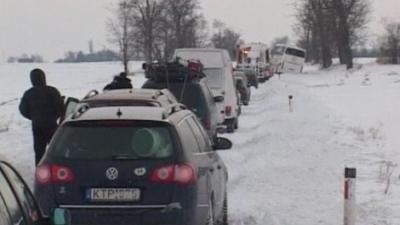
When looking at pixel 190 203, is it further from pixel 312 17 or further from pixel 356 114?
pixel 312 17

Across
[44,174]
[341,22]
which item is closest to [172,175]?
[44,174]

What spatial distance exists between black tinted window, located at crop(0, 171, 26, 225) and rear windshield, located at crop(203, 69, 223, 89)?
58.9ft

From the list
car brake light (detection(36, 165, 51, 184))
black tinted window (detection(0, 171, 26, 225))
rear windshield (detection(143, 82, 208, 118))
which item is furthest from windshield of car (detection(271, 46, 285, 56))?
black tinted window (detection(0, 171, 26, 225))

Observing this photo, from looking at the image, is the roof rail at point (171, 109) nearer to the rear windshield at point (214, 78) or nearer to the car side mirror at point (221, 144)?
the car side mirror at point (221, 144)

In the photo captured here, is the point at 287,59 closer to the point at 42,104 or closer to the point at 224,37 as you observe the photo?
the point at 224,37

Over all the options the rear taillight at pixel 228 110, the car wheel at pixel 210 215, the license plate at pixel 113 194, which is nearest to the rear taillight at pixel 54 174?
the license plate at pixel 113 194

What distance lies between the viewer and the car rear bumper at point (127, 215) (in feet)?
23.5

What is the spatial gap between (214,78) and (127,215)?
1524 cm

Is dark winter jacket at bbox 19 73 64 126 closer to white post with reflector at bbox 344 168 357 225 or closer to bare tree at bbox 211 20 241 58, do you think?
white post with reflector at bbox 344 168 357 225

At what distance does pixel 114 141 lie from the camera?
7414mm

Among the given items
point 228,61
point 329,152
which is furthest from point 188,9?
point 329,152

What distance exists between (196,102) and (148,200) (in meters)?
8.40

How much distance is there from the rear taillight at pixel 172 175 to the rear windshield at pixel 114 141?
0.14m

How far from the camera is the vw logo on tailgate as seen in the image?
727 cm
